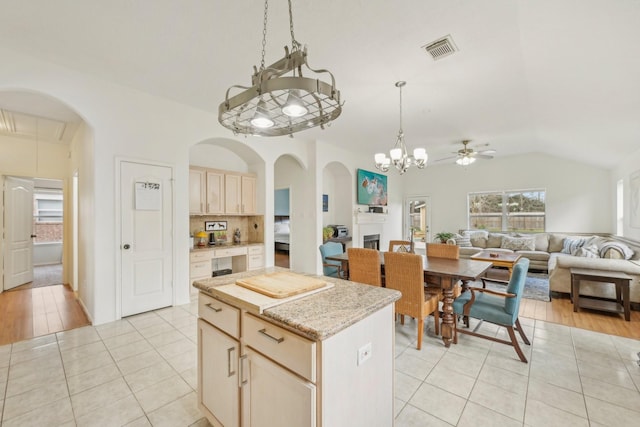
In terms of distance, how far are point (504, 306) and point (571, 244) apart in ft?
15.4

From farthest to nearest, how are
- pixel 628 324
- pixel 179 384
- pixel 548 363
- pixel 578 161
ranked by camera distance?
1. pixel 578 161
2. pixel 628 324
3. pixel 548 363
4. pixel 179 384

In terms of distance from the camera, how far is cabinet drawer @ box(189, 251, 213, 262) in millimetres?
4078

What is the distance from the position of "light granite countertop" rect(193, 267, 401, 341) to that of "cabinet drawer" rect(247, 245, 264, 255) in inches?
126

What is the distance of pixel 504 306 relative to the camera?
2.51m

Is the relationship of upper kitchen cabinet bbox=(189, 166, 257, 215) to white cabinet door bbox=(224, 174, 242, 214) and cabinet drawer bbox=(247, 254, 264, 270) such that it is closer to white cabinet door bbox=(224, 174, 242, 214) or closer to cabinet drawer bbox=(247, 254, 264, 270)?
white cabinet door bbox=(224, 174, 242, 214)

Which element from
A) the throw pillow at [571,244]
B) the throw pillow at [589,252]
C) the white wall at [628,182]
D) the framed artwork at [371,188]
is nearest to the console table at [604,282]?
the throw pillow at [589,252]

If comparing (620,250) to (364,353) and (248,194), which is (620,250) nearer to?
(364,353)

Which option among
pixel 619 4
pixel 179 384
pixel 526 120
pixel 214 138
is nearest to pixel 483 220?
pixel 526 120

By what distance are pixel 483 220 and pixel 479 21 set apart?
254 inches

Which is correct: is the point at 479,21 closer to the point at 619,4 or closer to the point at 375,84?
the point at 619,4

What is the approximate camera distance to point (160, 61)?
2.79m

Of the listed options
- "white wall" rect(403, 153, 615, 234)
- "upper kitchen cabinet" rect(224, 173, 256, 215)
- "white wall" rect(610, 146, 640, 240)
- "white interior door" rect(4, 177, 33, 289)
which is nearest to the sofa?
"white wall" rect(610, 146, 640, 240)

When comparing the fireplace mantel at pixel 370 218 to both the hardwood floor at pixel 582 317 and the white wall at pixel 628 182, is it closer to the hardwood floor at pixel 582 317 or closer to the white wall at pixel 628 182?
the hardwood floor at pixel 582 317

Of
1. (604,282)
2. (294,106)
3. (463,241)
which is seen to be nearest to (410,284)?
(294,106)
